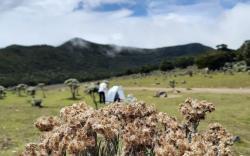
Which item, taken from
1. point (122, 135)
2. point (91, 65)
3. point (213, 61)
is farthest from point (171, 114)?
point (91, 65)

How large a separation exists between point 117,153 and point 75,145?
37.1 inches

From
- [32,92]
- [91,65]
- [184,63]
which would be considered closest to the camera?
[32,92]

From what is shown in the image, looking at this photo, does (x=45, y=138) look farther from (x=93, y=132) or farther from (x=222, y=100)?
(x=222, y=100)

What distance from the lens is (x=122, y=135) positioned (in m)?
5.40

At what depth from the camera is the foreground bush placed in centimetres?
474

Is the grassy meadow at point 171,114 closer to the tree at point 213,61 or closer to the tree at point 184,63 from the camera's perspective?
the tree at point 213,61

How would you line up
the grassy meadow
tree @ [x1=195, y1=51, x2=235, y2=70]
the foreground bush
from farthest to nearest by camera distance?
tree @ [x1=195, y1=51, x2=235, y2=70] < the grassy meadow < the foreground bush

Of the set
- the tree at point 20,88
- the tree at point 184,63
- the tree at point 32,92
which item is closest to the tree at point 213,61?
the tree at point 184,63

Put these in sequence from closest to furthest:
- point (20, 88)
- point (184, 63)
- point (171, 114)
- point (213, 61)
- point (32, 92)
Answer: point (171, 114) → point (32, 92) → point (20, 88) → point (213, 61) → point (184, 63)

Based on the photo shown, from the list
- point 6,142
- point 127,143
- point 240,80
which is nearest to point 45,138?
point 127,143

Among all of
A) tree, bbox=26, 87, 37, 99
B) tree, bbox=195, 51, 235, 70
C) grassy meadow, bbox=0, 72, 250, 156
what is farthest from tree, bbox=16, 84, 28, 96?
tree, bbox=195, 51, 235, 70

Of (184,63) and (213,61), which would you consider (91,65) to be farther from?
(213,61)

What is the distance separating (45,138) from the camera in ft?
18.2

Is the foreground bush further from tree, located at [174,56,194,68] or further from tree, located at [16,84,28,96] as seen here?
tree, located at [174,56,194,68]
